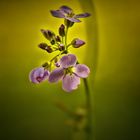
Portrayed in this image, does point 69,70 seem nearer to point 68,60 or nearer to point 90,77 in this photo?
point 68,60

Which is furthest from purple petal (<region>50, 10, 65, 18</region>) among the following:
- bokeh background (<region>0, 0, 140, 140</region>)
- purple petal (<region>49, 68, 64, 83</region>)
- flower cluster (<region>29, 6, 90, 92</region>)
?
bokeh background (<region>0, 0, 140, 140</region>)

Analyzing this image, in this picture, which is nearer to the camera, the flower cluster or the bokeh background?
the flower cluster

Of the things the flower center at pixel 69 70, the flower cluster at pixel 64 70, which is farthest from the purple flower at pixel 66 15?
the flower center at pixel 69 70

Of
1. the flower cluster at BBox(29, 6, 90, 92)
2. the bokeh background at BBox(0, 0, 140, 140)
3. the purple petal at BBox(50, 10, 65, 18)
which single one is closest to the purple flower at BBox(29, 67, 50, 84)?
the flower cluster at BBox(29, 6, 90, 92)

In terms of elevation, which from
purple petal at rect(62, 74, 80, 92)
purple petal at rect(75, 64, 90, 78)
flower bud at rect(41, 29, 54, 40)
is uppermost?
flower bud at rect(41, 29, 54, 40)

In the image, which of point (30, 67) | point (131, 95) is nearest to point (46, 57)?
point (30, 67)

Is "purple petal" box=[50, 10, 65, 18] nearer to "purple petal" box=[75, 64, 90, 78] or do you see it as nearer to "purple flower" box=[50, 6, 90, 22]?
"purple flower" box=[50, 6, 90, 22]

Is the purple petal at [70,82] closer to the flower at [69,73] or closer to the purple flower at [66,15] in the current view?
the flower at [69,73]

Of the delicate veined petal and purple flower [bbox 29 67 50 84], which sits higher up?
the delicate veined petal
